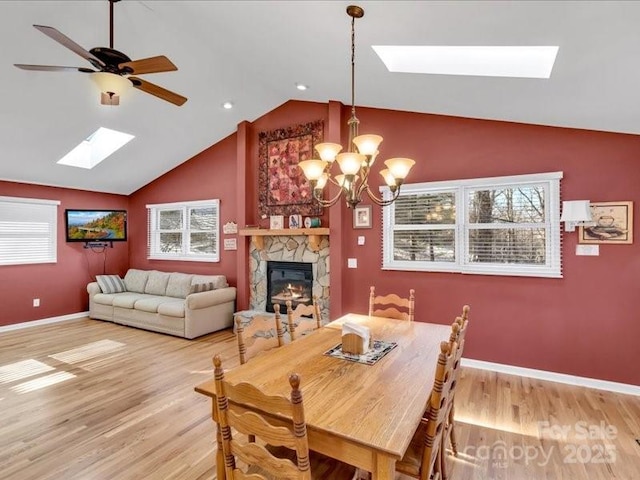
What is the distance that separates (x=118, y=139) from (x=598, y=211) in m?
6.32

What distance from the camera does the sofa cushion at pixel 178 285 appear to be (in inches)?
224

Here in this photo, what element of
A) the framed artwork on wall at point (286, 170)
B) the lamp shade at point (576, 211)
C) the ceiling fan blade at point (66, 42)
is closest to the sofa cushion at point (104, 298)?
the framed artwork on wall at point (286, 170)

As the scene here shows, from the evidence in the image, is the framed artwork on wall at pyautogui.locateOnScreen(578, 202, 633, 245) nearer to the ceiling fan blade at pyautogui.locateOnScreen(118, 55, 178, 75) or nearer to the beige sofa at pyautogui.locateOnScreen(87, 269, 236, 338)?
the ceiling fan blade at pyautogui.locateOnScreen(118, 55, 178, 75)

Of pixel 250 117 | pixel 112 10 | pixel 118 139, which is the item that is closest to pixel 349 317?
pixel 112 10

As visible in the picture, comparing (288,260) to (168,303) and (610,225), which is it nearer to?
(168,303)

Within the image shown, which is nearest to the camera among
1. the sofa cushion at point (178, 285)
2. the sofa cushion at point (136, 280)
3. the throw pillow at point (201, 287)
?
the throw pillow at point (201, 287)

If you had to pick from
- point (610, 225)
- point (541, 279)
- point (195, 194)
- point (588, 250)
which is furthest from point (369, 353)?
point (195, 194)

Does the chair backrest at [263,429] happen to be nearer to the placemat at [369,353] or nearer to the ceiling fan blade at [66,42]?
the placemat at [369,353]

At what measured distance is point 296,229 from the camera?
4848 millimetres

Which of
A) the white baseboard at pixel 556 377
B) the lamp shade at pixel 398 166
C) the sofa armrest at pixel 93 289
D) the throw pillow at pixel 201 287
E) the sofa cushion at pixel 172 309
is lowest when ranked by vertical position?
the white baseboard at pixel 556 377

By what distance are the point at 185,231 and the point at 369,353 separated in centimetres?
517

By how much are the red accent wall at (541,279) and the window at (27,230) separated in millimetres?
5720

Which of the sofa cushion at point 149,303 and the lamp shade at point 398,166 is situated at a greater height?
the lamp shade at point 398,166

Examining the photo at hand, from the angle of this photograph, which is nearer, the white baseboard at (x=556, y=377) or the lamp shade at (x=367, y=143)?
the lamp shade at (x=367, y=143)
